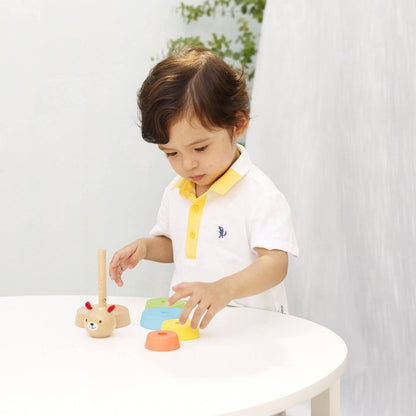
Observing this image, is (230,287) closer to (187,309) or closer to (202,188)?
(187,309)

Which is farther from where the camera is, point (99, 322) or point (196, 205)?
point (196, 205)

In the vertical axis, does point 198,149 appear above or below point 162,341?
above

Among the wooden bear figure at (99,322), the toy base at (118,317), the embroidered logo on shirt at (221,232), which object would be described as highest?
the embroidered logo on shirt at (221,232)

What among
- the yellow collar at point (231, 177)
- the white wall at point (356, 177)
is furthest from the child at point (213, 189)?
the white wall at point (356, 177)

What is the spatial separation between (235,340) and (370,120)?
71 cm

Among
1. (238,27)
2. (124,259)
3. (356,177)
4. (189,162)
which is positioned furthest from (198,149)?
(238,27)

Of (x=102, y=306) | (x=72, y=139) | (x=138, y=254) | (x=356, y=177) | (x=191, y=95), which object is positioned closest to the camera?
(x=102, y=306)

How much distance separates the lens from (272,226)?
0.95m

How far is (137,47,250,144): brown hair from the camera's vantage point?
93cm

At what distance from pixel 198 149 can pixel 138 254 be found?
22 centimetres

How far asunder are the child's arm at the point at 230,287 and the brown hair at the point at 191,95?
232mm

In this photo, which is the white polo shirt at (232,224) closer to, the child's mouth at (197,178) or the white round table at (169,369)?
the child's mouth at (197,178)

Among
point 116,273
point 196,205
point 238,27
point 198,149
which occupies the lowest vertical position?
point 116,273

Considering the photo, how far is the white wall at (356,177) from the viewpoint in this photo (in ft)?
3.90
